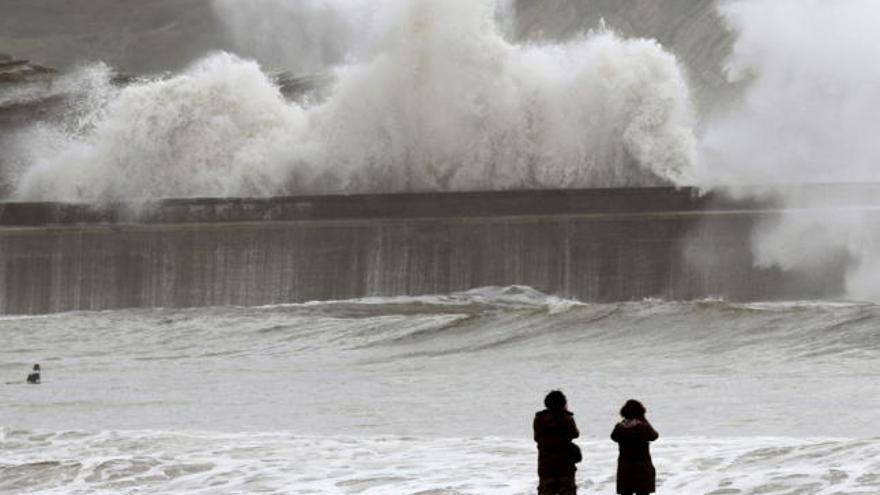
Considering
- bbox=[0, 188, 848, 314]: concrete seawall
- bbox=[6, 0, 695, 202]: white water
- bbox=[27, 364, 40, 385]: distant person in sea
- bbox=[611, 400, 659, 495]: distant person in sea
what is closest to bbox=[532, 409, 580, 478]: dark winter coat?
bbox=[611, 400, 659, 495]: distant person in sea

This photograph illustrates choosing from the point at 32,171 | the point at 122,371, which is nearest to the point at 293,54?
the point at 32,171

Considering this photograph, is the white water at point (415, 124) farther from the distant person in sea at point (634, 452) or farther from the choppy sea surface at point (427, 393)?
the distant person in sea at point (634, 452)

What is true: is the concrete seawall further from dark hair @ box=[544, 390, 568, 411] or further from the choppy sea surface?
dark hair @ box=[544, 390, 568, 411]

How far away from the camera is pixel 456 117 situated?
2361 cm

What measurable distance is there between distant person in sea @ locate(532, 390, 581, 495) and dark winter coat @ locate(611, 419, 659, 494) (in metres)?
0.23

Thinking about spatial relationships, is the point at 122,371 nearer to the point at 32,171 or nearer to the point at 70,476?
the point at 70,476

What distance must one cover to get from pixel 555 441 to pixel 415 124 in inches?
638

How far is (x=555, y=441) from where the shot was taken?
7.90m

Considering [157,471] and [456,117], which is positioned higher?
[456,117]

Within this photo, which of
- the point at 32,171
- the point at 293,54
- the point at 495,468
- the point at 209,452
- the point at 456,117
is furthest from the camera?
the point at 293,54

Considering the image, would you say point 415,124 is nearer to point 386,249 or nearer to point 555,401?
point 386,249

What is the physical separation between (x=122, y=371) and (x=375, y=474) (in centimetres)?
770

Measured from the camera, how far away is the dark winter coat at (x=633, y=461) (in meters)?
7.69

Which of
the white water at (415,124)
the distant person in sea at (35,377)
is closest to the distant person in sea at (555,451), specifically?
the distant person in sea at (35,377)
